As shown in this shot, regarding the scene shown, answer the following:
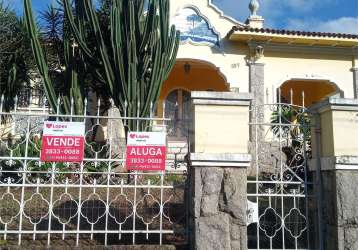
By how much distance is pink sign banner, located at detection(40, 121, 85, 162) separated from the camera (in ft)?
14.5

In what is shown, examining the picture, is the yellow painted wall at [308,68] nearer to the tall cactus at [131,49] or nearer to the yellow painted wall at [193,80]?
the yellow painted wall at [193,80]

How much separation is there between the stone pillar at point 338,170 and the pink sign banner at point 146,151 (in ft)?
5.87

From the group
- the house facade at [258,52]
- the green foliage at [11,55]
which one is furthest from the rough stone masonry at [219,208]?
the house facade at [258,52]

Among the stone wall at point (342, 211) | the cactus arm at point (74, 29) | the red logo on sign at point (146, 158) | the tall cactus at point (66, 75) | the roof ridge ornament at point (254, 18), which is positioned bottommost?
the stone wall at point (342, 211)

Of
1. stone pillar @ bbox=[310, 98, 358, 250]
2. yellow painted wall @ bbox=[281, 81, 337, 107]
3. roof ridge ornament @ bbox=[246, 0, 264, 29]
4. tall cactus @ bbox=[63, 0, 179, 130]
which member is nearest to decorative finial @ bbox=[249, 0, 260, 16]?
roof ridge ornament @ bbox=[246, 0, 264, 29]

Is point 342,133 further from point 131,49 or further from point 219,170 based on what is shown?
point 131,49

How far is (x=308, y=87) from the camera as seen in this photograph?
15.2 m

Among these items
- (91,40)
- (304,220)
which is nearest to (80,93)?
(91,40)

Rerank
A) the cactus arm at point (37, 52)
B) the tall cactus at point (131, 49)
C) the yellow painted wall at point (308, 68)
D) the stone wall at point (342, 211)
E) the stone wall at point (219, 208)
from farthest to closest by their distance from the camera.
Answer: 1. the yellow painted wall at point (308, 68)
2. the tall cactus at point (131, 49)
3. the cactus arm at point (37, 52)
4. the stone wall at point (342, 211)
5. the stone wall at point (219, 208)

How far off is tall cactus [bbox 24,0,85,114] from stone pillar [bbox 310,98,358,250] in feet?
13.9

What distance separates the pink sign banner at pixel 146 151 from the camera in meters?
4.47

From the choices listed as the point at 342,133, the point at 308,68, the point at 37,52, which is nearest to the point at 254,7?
the point at 308,68

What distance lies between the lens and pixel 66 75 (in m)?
8.17

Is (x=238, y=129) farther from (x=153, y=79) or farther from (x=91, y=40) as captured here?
(x=91, y=40)
